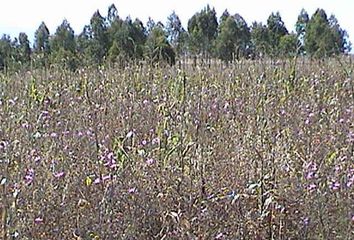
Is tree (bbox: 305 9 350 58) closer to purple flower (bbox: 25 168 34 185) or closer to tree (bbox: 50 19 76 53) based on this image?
tree (bbox: 50 19 76 53)

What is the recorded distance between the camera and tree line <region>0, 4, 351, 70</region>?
6750 millimetres

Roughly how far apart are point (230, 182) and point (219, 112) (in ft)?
3.90

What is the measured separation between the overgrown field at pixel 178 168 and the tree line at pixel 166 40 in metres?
Result: 2.00

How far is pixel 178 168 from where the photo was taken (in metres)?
2.76

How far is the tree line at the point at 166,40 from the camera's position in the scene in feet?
22.1

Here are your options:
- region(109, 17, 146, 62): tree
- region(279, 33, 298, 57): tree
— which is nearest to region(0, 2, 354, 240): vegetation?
region(279, 33, 298, 57): tree

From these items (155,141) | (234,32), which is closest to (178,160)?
(155,141)

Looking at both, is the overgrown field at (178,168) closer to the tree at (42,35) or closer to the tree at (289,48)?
the tree at (289,48)

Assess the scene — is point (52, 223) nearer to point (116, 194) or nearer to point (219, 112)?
point (116, 194)

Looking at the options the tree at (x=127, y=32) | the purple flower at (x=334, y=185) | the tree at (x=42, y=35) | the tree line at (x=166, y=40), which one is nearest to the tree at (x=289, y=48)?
the tree line at (x=166, y=40)

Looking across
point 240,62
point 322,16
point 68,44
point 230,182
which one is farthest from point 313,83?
point 322,16

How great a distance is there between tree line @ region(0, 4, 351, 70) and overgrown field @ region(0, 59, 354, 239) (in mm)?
2004

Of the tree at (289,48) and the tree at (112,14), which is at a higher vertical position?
the tree at (112,14)

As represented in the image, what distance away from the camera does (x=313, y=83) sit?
16.2ft
